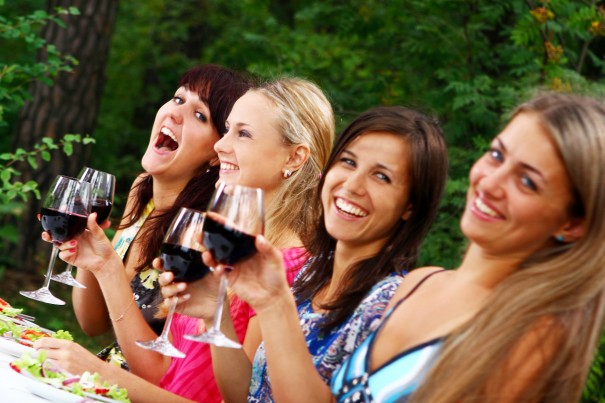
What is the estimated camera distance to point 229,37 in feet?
31.1

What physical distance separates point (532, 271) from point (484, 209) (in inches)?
6.4

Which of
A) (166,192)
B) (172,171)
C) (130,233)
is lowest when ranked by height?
(130,233)

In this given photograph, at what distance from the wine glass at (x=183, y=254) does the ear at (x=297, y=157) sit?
36.5 inches

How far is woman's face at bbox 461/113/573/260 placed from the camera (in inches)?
73.6

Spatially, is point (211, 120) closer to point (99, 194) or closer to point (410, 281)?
point (99, 194)

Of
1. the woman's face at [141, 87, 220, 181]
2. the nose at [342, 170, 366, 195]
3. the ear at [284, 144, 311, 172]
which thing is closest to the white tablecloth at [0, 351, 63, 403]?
the nose at [342, 170, 366, 195]

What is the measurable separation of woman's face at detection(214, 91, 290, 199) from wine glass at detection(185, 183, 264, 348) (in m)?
1.08

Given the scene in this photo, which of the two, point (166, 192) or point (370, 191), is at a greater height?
point (370, 191)

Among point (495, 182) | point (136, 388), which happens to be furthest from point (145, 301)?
point (495, 182)

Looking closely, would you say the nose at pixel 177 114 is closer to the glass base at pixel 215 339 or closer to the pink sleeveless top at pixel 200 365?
the pink sleeveless top at pixel 200 365

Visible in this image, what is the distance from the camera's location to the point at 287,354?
7.13 feet

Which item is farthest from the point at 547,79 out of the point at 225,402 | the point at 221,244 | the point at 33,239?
the point at 33,239

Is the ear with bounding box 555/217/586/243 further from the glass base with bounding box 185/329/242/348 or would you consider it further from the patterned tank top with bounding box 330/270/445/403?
the glass base with bounding box 185/329/242/348

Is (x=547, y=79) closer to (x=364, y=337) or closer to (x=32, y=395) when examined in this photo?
(x=364, y=337)
